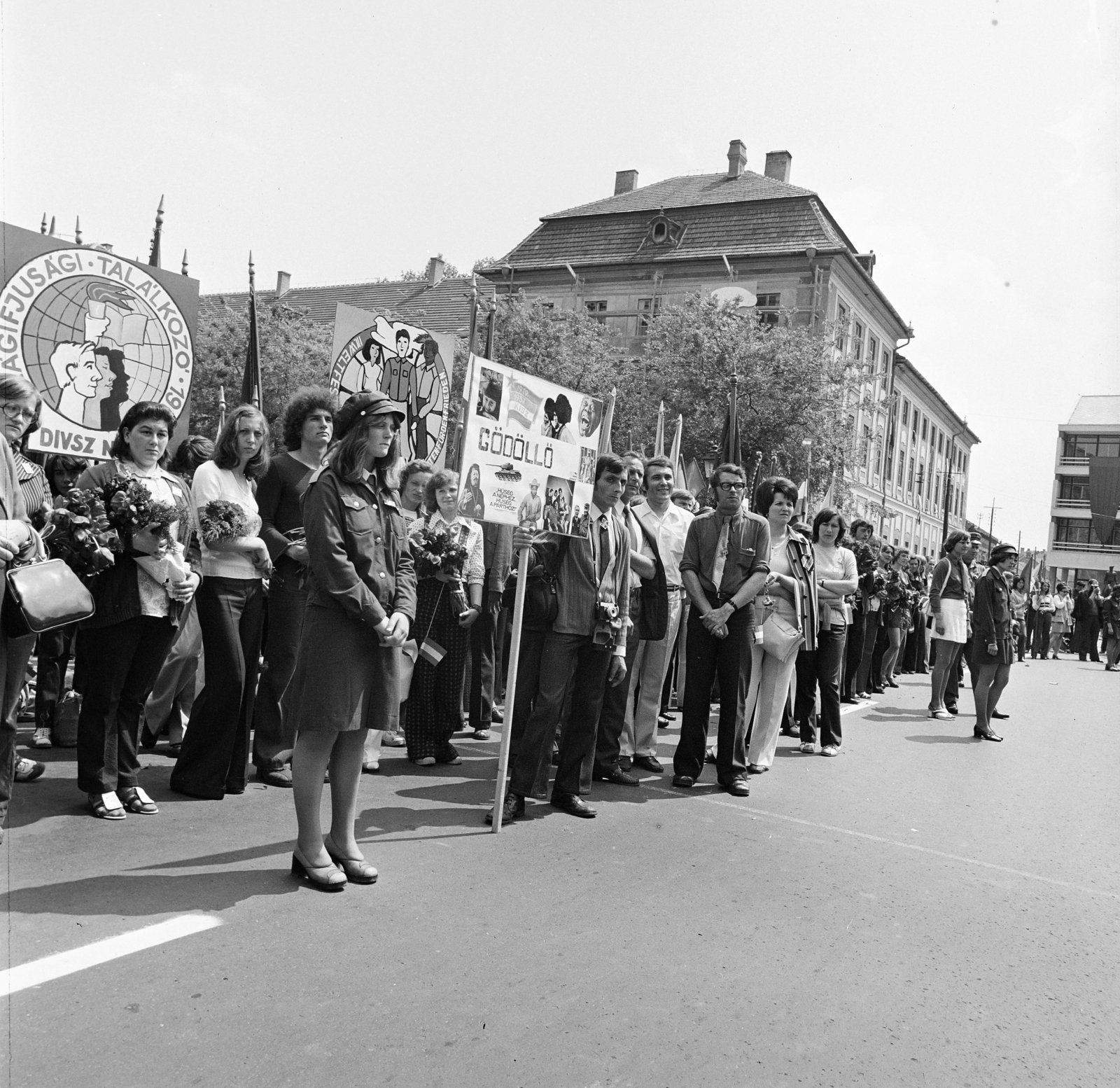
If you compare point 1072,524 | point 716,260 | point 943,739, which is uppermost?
point 716,260

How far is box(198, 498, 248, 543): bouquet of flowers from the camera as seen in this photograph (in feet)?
17.9

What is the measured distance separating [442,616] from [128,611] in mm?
2465

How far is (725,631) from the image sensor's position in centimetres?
678

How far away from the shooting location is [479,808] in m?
5.90

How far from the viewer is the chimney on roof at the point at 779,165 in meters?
49.7

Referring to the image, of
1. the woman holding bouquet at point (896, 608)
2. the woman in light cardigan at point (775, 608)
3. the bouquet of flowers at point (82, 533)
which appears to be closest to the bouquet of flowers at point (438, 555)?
the woman in light cardigan at point (775, 608)

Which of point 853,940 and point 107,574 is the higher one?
point 107,574

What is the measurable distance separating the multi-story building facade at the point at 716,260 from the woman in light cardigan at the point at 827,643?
30547 mm

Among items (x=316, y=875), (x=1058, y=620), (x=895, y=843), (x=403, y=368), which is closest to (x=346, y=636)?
(x=316, y=875)

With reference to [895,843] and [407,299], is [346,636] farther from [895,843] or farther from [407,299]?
[407,299]

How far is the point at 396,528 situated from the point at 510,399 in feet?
4.19

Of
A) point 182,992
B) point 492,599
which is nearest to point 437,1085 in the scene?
point 182,992

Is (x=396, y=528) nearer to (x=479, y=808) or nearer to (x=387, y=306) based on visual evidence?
(x=479, y=808)

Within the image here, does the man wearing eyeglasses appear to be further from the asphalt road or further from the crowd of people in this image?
the asphalt road
